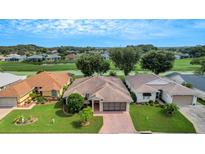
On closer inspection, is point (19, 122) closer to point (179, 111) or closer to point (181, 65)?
point (179, 111)

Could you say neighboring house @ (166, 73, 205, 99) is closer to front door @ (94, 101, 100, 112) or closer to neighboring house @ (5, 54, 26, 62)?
front door @ (94, 101, 100, 112)

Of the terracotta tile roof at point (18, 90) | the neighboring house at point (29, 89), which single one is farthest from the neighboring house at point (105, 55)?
the terracotta tile roof at point (18, 90)

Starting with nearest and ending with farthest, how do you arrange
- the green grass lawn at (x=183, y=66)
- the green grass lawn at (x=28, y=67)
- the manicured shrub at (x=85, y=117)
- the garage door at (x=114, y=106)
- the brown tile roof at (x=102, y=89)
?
the green grass lawn at (x=28, y=67) → the manicured shrub at (x=85, y=117) → the green grass lawn at (x=183, y=66) → the garage door at (x=114, y=106) → the brown tile roof at (x=102, y=89)

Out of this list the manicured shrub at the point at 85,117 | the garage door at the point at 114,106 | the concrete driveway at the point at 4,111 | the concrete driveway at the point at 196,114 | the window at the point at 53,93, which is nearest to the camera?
the concrete driveway at the point at 196,114

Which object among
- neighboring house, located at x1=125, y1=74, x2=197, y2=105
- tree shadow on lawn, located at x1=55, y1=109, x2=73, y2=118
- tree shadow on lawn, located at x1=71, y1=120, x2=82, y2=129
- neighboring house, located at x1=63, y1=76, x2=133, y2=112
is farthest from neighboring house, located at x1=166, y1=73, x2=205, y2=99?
tree shadow on lawn, located at x1=55, y1=109, x2=73, y2=118

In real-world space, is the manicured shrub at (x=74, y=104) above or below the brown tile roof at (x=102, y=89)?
below

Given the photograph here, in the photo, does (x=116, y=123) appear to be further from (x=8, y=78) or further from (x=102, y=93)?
(x=8, y=78)

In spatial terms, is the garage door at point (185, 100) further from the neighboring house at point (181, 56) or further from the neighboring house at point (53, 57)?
the neighboring house at point (53, 57)

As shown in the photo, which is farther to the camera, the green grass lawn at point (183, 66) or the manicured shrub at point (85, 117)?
the green grass lawn at point (183, 66)
